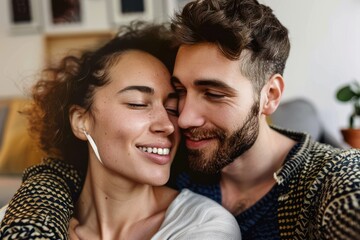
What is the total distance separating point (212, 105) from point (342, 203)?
1.48 feet

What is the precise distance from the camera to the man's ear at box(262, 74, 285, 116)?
3.89 ft

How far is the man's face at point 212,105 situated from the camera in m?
1.08

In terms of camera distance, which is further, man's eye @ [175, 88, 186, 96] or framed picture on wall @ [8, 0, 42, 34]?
framed picture on wall @ [8, 0, 42, 34]

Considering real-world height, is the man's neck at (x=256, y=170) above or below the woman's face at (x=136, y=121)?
below

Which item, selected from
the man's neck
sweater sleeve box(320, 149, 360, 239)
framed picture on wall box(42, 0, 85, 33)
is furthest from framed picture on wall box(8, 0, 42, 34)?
sweater sleeve box(320, 149, 360, 239)

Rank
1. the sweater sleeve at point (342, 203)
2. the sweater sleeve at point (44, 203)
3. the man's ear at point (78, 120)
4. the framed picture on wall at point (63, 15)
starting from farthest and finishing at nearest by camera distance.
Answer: the framed picture on wall at point (63, 15), the man's ear at point (78, 120), the sweater sleeve at point (44, 203), the sweater sleeve at point (342, 203)

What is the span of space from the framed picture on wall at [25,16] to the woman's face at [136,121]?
Answer: 2316mm

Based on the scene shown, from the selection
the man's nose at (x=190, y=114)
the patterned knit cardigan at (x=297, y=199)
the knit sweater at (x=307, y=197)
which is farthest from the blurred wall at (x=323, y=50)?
the man's nose at (x=190, y=114)

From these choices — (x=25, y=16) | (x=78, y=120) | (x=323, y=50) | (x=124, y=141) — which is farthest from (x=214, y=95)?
(x=25, y=16)

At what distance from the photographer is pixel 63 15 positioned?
10.4 feet

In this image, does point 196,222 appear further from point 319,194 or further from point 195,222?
point 319,194

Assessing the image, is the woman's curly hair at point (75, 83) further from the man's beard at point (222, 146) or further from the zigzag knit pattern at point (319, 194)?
the zigzag knit pattern at point (319, 194)

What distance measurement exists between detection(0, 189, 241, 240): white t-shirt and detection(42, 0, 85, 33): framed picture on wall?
224 cm

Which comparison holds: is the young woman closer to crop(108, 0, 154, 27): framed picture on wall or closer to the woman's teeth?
the woman's teeth
